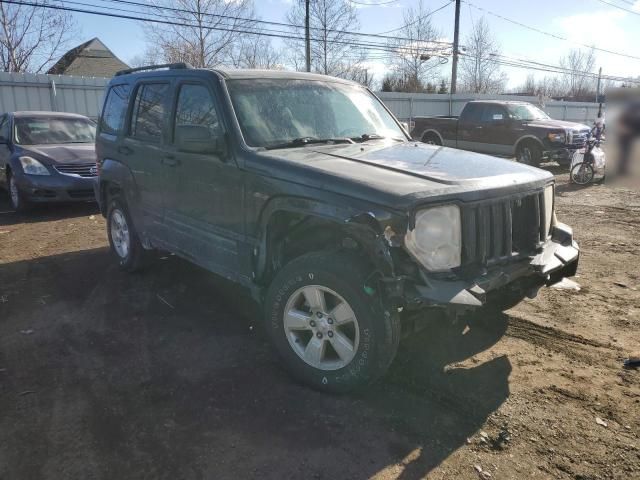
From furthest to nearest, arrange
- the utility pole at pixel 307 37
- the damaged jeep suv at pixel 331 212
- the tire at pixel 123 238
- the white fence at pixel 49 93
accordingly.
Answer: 1. the utility pole at pixel 307 37
2. the white fence at pixel 49 93
3. the tire at pixel 123 238
4. the damaged jeep suv at pixel 331 212

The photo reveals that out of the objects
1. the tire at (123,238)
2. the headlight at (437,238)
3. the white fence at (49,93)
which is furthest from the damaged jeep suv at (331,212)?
the white fence at (49,93)

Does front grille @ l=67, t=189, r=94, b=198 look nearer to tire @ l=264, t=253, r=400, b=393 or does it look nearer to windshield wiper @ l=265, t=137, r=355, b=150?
windshield wiper @ l=265, t=137, r=355, b=150

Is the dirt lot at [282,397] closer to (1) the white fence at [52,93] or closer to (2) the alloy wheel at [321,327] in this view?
(2) the alloy wheel at [321,327]

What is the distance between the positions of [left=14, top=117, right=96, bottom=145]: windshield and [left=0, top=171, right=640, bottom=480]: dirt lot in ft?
17.0

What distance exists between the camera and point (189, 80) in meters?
4.31

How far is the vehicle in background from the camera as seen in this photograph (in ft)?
28.1

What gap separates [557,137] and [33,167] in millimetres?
12348

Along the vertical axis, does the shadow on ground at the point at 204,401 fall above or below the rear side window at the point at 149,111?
below

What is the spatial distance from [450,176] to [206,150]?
5.87ft

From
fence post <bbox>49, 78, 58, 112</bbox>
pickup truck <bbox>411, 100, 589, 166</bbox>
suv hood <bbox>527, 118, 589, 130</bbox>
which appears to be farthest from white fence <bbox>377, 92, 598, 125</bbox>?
fence post <bbox>49, 78, 58, 112</bbox>

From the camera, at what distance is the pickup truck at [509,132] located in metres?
13.6

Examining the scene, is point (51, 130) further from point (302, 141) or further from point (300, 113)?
point (302, 141)

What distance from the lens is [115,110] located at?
18.2ft

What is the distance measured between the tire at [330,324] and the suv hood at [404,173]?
0.48 m
